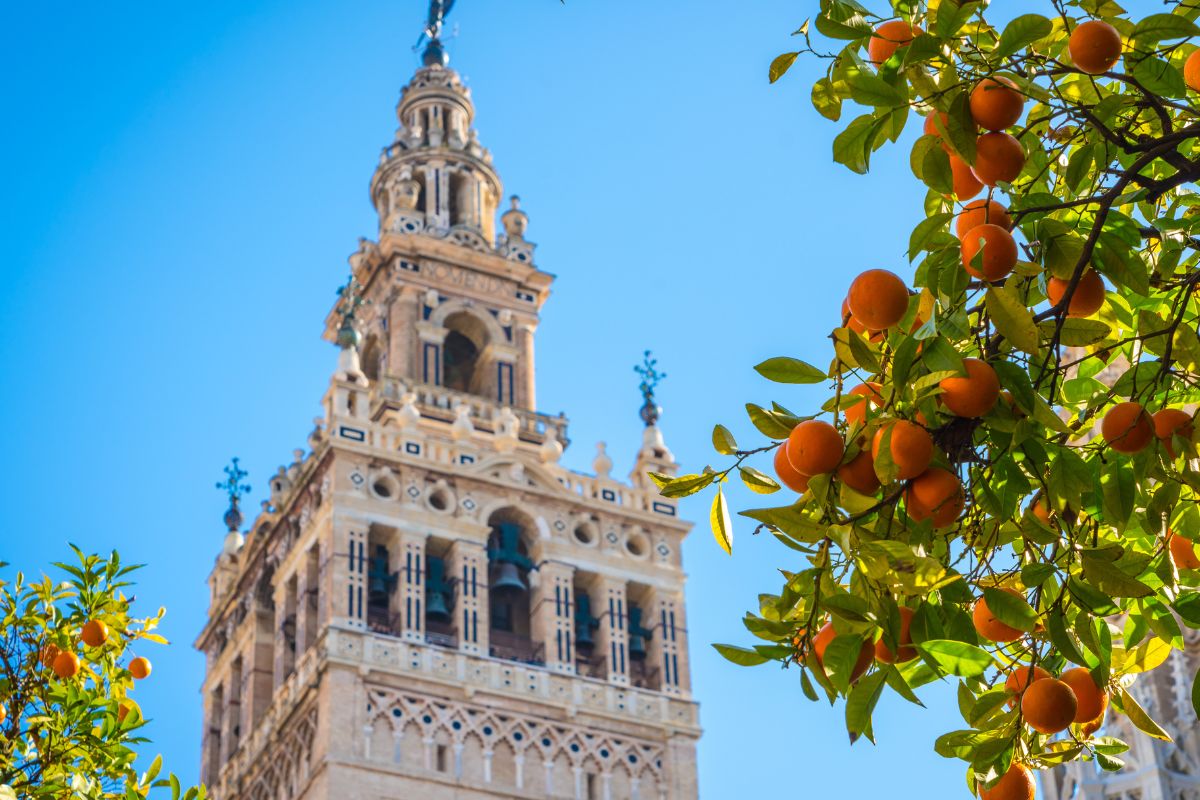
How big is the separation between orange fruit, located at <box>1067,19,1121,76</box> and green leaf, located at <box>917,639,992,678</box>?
64.8 inches

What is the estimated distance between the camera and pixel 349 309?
51.1 metres

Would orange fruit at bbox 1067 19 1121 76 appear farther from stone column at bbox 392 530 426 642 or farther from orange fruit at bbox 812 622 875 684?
stone column at bbox 392 530 426 642

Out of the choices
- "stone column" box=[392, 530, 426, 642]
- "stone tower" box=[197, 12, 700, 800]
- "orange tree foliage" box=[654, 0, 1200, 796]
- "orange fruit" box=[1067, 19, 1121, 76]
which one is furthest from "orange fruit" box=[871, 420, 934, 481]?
"stone column" box=[392, 530, 426, 642]

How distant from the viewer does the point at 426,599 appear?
148 ft

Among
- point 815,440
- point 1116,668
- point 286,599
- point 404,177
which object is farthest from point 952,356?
point 404,177

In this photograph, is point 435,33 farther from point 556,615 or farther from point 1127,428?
point 1127,428

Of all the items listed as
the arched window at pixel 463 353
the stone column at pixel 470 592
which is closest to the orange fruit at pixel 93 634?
the stone column at pixel 470 592

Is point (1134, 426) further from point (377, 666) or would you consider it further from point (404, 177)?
point (404, 177)

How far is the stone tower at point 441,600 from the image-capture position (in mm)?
43219

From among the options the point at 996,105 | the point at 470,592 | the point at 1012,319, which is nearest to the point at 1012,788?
the point at 1012,319

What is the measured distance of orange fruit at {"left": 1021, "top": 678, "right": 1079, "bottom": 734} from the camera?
536cm

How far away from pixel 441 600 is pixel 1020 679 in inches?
1568

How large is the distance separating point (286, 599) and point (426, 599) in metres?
3.82

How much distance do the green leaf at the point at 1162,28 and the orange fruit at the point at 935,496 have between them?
1748mm
